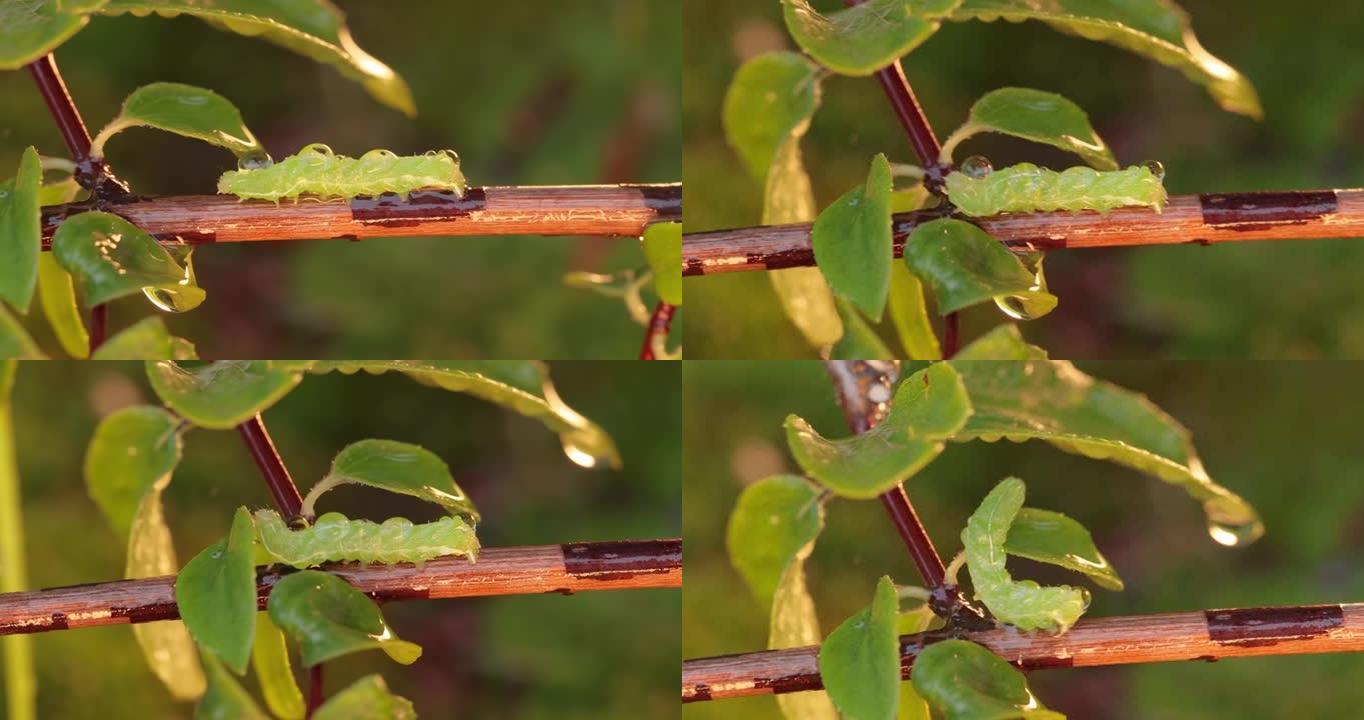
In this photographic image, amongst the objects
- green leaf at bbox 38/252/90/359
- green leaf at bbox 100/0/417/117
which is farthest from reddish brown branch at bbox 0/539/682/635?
green leaf at bbox 100/0/417/117

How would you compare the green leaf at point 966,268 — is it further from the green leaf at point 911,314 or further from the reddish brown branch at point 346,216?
the reddish brown branch at point 346,216

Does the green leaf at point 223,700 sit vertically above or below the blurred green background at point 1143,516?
below

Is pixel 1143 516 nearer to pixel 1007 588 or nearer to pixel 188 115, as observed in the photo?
pixel 1007 588

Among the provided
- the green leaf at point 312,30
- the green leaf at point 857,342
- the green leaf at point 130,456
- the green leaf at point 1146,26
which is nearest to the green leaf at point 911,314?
the green leaf at point 857,342

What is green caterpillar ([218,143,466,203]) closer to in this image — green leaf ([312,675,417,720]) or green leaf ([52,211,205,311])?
green leaf ([52,211,205,311])

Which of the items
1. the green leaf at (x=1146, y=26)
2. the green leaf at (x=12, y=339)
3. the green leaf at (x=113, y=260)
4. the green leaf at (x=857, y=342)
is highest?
the green leaf at (x=1146, y=26)

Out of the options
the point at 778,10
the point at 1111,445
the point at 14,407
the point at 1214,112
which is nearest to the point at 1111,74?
the point at 1214,112
